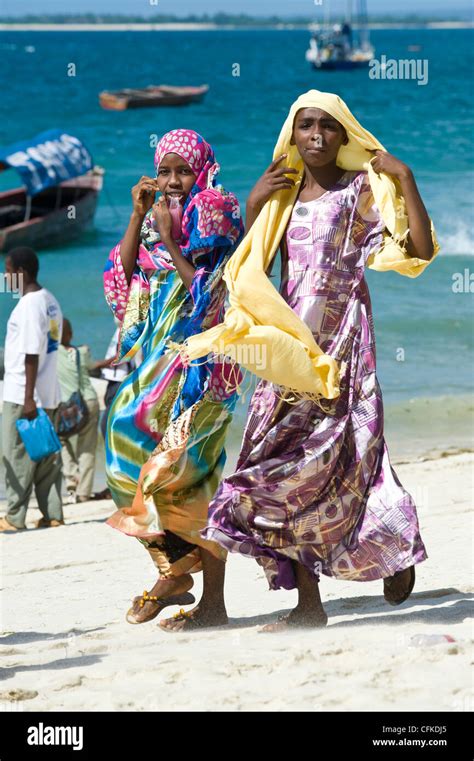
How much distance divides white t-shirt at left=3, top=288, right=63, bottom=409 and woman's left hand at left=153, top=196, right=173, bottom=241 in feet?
8.56

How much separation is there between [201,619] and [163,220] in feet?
4.88

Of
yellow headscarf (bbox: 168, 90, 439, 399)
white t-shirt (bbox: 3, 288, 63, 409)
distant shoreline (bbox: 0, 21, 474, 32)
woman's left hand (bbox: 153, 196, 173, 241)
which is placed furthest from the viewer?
distant shoreline (bbox: 0, 21, 474, 32)

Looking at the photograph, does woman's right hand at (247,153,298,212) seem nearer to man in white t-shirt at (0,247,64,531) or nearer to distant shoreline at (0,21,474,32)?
man in white t-shirt at (0,247,64,531)

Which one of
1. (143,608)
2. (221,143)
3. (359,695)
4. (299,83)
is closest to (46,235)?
(221,143)

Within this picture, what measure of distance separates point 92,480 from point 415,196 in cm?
477

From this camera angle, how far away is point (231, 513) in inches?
176

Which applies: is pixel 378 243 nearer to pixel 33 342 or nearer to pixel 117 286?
pixel 117 286

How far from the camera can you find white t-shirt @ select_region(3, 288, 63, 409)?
716 cm

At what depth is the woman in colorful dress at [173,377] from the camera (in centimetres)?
468

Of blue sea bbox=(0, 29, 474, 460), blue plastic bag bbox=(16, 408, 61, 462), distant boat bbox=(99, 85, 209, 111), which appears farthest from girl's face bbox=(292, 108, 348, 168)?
distant boat bbox=(99, 85, 209, 111)

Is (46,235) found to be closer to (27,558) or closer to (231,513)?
(27,558)

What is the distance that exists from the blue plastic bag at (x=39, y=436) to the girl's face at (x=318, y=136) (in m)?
3.35

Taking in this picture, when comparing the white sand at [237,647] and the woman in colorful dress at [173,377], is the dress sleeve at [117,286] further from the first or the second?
the white sand at [237,647]

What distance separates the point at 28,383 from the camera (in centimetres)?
717
